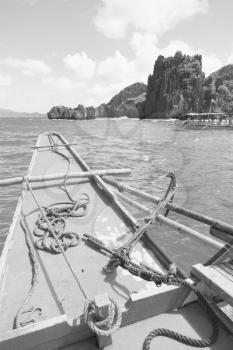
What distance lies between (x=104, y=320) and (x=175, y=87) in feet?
462

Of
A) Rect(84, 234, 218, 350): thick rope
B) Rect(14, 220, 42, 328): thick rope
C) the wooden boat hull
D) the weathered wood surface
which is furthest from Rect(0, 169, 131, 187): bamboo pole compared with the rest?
Rect(84, 234, 218, 350): thick rope

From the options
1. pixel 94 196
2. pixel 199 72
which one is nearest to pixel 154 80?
pixel 199 72

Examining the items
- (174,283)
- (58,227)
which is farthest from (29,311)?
(58,227)

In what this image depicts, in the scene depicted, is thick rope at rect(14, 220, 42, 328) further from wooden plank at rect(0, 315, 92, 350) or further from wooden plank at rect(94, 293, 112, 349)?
wooden plank at rect(94, 293, 112, 349)

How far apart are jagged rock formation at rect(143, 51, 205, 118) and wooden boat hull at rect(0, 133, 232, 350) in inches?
4929

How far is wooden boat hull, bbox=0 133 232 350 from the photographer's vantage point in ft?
8.62

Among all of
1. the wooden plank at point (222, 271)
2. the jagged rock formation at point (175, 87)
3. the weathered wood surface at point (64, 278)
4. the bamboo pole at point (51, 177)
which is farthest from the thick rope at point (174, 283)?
the jagged rock formation at point (175, 87)

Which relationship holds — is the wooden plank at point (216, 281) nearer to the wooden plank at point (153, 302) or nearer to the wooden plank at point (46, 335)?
the wooden plank at point (153, 302)

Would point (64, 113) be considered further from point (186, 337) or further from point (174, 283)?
point (186, 337)

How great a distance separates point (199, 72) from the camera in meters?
131

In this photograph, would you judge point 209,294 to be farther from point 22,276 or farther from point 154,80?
point 154,80

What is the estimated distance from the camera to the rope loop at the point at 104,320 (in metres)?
2.50

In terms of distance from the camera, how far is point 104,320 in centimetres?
253

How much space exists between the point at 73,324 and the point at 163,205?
3.23 metres
